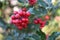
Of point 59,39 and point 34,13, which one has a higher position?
point 34,13

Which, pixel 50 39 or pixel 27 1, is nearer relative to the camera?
pixel 50 39

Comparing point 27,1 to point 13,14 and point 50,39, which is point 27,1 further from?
point 50,39

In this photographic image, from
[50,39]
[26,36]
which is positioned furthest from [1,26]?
[50,39]

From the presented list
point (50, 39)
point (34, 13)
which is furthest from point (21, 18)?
point (50, 39)

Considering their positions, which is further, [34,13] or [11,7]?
[11,7]

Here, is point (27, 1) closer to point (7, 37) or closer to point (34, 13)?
point (34, 13)

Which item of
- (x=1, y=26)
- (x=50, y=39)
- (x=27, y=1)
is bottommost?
(x=50, y=39)
